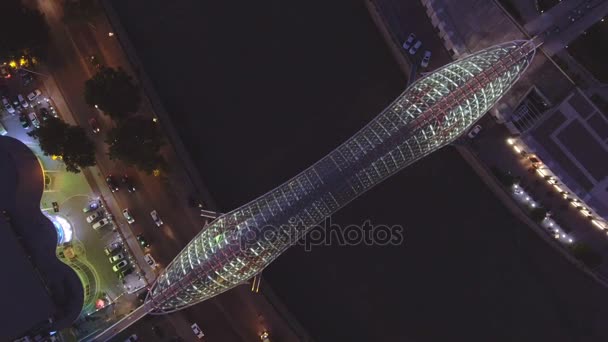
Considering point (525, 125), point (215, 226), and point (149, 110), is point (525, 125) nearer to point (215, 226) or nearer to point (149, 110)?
point (215, 226)

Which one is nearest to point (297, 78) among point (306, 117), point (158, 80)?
point (306, 117)

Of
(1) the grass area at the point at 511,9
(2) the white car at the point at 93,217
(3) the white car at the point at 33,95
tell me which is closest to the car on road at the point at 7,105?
(3) the white car at the point at 33,95

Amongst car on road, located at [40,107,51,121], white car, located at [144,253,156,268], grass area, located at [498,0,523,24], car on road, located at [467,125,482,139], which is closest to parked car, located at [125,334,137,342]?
white car, located at [144,253,156,268]

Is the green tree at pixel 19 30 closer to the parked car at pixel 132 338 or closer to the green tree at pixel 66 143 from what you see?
the green tree at pixel 66 143

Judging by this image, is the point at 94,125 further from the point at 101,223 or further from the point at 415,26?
the point at 415,26

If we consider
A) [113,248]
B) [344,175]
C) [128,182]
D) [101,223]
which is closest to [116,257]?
[113,248]

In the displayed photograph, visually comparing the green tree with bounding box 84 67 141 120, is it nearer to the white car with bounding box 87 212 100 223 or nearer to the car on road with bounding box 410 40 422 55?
the white car with bounding box 87 212 100 223

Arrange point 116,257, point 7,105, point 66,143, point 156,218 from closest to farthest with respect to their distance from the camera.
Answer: point 66,143
point 116,257
point 156,218
point 7,105
